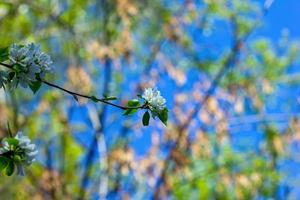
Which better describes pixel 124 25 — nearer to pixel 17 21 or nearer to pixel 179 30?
pixel 179 30

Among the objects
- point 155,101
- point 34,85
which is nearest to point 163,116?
point 155,101

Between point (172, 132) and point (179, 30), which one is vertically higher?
point (179, 30)

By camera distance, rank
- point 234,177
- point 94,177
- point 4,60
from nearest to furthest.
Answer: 1. point 4,60
2. point 234,177
3. point 94,177

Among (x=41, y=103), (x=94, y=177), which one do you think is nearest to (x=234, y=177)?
(x=94, y=177)

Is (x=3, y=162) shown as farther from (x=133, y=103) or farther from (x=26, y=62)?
(x=133, y=103)

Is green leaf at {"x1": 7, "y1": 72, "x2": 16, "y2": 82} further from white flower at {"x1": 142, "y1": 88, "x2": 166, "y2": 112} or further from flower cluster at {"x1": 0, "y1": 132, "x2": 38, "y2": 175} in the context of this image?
white flower at {"x1": 142, "y1": 88, "x2": 166, "y2": 112}

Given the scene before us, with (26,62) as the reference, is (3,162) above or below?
below
